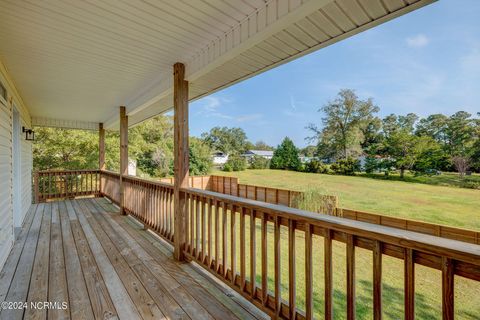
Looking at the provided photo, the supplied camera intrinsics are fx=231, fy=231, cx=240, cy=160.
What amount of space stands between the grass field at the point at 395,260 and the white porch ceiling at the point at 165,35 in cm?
318

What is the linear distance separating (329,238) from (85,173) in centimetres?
853

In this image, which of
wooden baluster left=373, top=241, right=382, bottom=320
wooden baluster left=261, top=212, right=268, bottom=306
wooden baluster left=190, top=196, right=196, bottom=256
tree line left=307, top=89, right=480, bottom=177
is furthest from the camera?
tree line left=307, top=89, right=480, bottom=177

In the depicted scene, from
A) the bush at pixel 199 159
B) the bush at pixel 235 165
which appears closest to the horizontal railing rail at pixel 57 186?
the bush at pixel 199 159

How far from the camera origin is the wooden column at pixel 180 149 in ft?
9.43

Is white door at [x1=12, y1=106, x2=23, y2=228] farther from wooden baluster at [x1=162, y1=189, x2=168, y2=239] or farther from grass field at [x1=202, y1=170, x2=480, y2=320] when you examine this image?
grass field at [x1=202, y1=170, x2=480, y2=320]

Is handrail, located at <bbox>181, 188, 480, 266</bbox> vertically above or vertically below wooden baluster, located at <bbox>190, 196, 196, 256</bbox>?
above

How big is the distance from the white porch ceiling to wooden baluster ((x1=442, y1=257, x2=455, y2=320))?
1.50 meters

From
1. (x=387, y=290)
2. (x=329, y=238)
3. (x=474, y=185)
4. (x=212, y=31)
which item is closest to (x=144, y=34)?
(x=212, y=31)

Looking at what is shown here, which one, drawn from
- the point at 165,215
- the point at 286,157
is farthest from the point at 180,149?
the point at 286,157

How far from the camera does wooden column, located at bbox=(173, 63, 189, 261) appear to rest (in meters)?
2.88

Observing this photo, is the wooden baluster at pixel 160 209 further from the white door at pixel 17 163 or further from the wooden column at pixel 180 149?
the white door at pixel 17 163

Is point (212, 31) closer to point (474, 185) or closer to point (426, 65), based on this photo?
point (474, 185)

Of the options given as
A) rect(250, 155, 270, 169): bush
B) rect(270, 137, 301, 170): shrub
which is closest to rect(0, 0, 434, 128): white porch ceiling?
rect(270, 137, 301, 170): shrub

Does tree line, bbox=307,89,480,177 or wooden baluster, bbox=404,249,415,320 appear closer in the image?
wooden baluster, bbox=404,249,415,320
